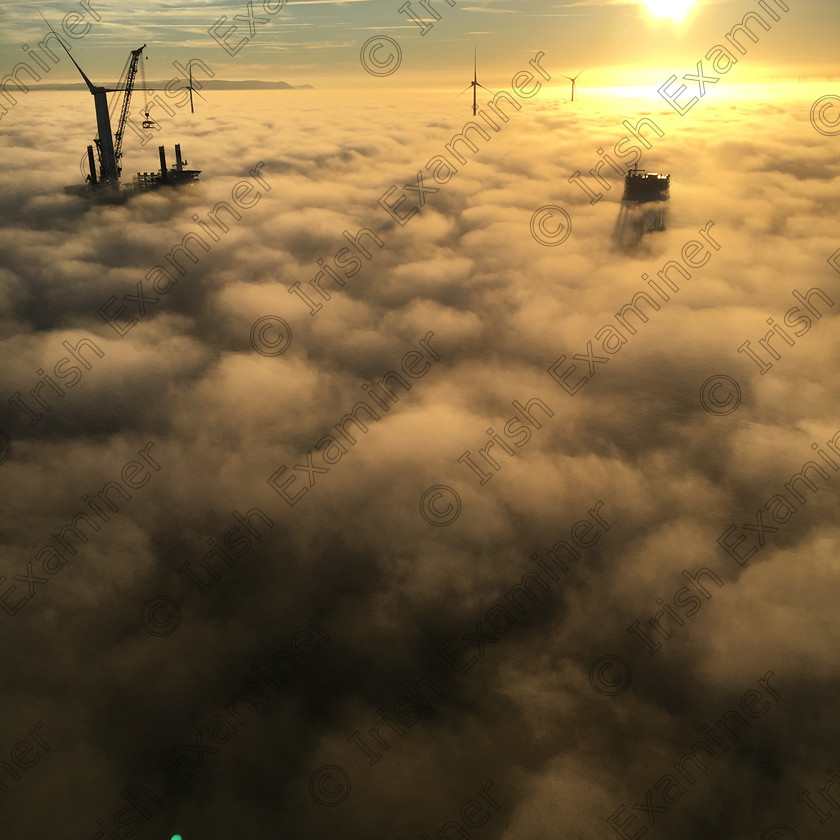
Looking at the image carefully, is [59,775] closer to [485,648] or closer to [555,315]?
[485,648]

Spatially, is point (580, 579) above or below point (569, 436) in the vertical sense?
below

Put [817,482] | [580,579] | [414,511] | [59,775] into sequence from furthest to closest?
1. [817,482]
2. [414,511]
3. [580,579]
4. [59,775]

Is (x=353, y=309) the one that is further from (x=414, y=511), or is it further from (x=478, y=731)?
(x=478, y=731)

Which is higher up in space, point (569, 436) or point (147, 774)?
point (569, 436)

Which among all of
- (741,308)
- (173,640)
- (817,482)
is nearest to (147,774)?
(173,640)

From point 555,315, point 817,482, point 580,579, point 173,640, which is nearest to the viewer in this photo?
point 173,640

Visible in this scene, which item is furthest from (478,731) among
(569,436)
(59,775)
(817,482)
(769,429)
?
(769,429)

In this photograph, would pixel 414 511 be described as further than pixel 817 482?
No

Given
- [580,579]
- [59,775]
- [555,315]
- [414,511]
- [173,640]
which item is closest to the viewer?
[59,775]

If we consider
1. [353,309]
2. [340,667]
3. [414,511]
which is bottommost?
[340,667]
